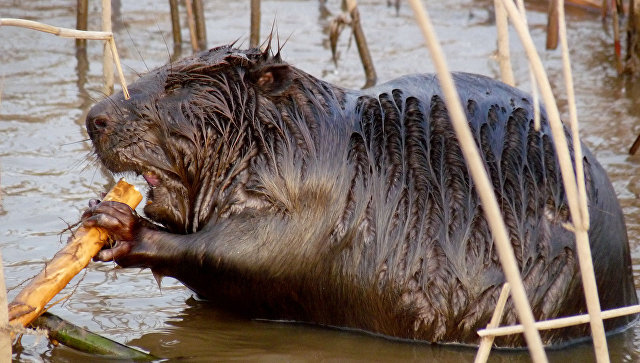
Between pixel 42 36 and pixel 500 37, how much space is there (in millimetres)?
4509

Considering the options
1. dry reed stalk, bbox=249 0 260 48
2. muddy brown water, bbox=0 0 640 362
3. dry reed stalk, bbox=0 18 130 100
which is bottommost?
muddy brown water, bbox=0 0 640 362

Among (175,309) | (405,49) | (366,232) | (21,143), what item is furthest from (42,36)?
(366,232)

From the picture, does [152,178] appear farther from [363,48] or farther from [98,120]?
[363,48]

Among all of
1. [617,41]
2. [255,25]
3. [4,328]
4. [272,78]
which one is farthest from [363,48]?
[4,328]

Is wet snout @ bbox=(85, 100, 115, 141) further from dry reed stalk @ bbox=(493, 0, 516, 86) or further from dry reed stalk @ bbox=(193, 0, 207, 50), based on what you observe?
dry reed stalk @ bbox=(193, 0, 207, 50)

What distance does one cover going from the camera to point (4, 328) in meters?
2.22

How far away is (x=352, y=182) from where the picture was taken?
3.21 m

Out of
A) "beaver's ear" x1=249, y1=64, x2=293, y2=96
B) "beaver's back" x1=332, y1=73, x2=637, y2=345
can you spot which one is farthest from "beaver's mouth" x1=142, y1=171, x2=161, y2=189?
"beaver's back" x1=332, y1=73, x2=637, y2=345

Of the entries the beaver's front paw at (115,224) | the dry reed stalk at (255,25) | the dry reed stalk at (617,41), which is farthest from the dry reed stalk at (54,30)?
the dry reed stalk at (617,41)

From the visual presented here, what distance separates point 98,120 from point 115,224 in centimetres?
40

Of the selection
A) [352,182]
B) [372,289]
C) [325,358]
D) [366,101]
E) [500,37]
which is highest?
[500,37]

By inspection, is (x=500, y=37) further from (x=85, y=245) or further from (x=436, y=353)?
(x=85, y=245)

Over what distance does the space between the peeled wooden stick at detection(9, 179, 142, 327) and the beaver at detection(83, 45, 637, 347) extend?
55 millimetres

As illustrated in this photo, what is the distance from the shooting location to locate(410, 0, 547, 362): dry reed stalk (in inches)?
66.1
